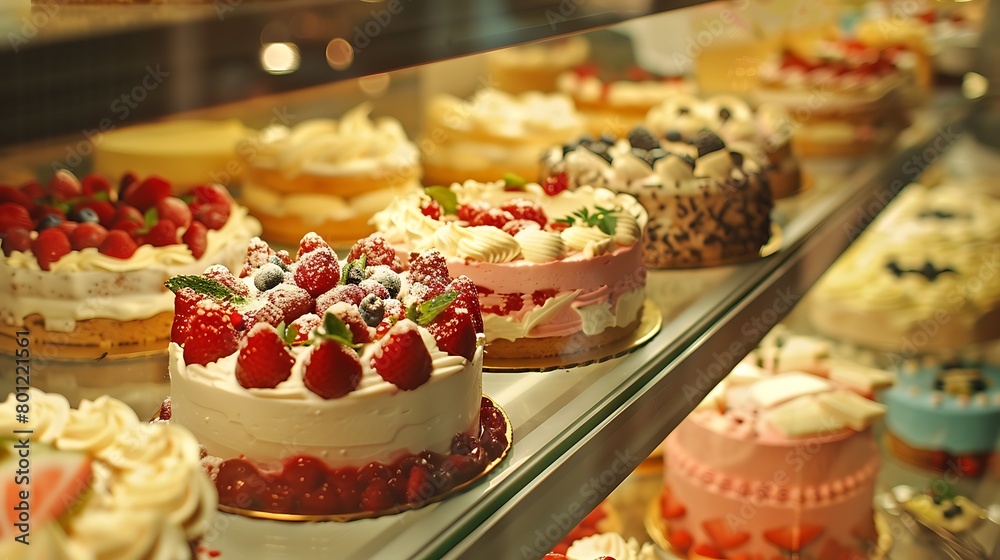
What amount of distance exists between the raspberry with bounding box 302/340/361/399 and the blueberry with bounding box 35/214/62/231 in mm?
896

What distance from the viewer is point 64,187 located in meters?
2.23

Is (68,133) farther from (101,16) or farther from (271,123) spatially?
(271,123)

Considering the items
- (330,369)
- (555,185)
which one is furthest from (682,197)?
(330,369)

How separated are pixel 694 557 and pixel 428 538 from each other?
155cm

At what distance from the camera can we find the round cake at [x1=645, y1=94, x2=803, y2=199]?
3264mm

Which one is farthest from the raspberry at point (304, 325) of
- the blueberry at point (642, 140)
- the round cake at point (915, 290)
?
the round cake at point (915, 290)

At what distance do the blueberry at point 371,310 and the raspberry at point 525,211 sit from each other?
677 millimetres

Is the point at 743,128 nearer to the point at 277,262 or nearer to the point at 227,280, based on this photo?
the point at 277,262

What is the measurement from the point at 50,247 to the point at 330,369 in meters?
0.90

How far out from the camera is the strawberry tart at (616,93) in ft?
13.1

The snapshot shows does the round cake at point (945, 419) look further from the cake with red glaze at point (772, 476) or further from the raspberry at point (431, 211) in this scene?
the raspberry at point (431, 211)

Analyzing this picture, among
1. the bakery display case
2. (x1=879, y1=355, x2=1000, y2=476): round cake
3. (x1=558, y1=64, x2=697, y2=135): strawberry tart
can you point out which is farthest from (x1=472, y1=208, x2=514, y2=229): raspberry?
(x1=879, y1=355, x2=1000, y2=476): round cake

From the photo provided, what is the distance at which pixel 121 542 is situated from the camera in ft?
3.45

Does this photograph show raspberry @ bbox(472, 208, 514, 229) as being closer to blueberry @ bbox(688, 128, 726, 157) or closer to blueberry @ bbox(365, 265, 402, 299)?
blueberry @ bbox(365, 265, 402, 299)
